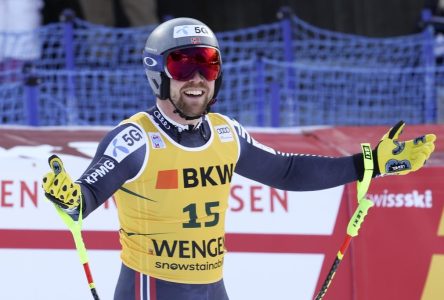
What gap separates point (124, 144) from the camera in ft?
12.0

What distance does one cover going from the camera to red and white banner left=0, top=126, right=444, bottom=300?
504cm

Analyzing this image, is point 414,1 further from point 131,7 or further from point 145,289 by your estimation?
point 145,289

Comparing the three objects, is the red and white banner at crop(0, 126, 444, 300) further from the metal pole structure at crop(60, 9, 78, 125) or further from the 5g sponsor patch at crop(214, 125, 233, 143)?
the metal pole structure at crop(60, 9, 78, 125)

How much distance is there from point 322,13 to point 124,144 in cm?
645

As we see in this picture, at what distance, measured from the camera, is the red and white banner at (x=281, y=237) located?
5.04 meters

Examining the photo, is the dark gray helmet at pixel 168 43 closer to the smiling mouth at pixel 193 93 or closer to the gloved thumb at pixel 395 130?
the smiling mouth at pixel 193 93

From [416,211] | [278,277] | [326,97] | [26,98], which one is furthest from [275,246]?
[326,97]

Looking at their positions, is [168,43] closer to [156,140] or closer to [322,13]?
[156,140]

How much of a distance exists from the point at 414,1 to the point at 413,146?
19.6 ft

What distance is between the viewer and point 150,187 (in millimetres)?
3684

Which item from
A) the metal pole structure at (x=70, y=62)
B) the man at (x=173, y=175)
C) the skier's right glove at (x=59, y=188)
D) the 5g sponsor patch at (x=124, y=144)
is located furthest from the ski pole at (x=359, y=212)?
the metal pole structure at (x=70, y=62)

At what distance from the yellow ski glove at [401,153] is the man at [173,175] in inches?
24.9

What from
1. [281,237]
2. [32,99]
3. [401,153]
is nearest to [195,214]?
[401,153]

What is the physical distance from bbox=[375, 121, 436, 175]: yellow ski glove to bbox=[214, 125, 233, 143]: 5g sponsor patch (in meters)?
0.62
